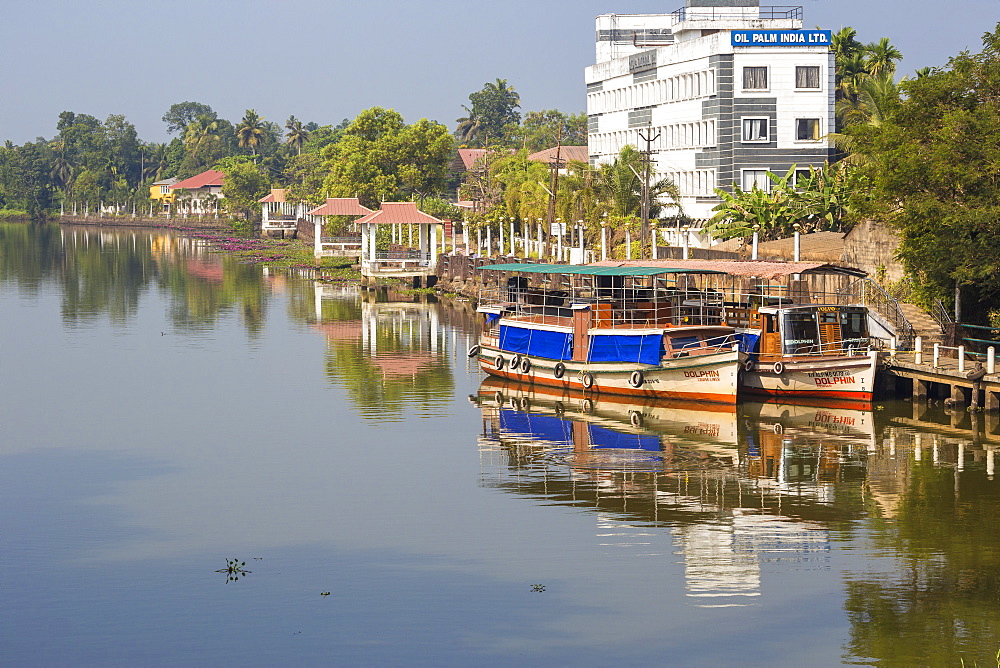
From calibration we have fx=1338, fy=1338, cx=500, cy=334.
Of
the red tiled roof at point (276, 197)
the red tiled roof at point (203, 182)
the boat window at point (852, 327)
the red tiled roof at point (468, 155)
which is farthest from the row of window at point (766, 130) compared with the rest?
the red tiled roof at point (203, 182)

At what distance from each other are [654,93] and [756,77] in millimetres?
12646

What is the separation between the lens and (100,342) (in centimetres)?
5822

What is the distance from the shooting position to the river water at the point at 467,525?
20.9 meters

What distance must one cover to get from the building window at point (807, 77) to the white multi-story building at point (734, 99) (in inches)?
2.3

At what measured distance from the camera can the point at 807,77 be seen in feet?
253

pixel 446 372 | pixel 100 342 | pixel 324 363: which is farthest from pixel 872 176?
pixel 100 342

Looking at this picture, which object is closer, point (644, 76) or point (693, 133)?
point (693, 133)

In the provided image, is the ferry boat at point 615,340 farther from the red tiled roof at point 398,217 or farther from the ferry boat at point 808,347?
the red tiled roof at point 398,217

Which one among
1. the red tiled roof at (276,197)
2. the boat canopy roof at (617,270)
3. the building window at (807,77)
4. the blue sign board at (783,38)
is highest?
the blue sign board at (783,38)

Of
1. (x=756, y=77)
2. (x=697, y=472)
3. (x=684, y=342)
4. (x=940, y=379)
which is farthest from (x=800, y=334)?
(x=756, y=77)

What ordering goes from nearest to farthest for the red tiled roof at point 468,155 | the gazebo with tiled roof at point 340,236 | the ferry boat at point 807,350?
1. the ferry boat at point 807,350
2. the gazebo with tiled roof at point 340,236
3. the red tiled roof at point 468,155

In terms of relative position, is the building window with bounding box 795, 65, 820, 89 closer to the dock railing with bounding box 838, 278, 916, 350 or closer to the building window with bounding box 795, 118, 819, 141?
the building window with bounding box 795, 118, 819, 141

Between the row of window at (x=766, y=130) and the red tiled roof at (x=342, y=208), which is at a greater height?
the row of window at (x=766, y=130)

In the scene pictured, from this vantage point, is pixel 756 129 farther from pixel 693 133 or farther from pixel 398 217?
pixel 398 217
